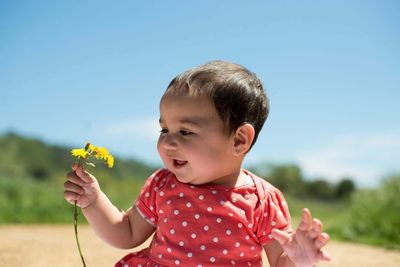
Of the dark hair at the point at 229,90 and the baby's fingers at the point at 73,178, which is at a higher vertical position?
the dark hair at the point at 229,90

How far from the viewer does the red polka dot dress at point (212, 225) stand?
216 cm

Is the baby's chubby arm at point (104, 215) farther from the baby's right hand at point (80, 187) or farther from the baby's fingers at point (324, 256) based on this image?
the baby's fingers at point (324, 256)

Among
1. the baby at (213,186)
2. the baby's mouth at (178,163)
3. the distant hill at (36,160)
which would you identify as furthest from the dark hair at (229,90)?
the distant hill at (36,160)

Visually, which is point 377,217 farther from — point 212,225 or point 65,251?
point 212,225

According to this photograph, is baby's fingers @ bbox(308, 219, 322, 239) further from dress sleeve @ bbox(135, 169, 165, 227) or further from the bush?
the bush

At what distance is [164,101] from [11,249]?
Result: 9.46 feet

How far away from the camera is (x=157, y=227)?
2.32 meters

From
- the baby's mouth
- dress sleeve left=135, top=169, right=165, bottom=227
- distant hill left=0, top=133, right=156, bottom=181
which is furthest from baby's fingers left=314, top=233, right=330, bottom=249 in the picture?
distant hill left=0, top=133, right=156, bottom=181

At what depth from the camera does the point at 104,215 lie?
2383mm

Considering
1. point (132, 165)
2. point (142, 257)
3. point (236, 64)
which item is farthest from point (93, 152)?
point (132, 165)

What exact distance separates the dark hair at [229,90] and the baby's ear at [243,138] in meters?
0.02

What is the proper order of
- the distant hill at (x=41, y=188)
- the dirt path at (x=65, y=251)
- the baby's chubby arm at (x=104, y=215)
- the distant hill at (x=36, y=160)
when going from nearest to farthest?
→ the baby's chubby arm at (x=104, y=215) < the dirt path at (x=65, y=251) < the distant hill at (x=41, y=188) < the distant hill at (x=36, y=160)

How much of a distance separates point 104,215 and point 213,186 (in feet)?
1.83

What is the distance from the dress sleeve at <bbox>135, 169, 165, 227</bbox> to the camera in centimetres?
236
